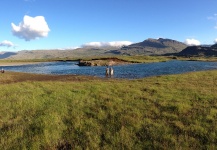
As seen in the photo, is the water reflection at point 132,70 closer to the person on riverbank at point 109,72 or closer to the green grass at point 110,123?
the person on riverbank at point 109,72

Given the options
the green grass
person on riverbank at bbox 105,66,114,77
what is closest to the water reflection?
person on riverbank at bbox 105,66,114,77

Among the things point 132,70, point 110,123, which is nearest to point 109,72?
point 132,70

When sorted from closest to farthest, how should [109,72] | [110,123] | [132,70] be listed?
[110,123], [109,72], [132,70]

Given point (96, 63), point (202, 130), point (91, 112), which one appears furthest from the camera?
point (96, 63)

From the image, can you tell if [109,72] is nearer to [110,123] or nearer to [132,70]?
[132,70]

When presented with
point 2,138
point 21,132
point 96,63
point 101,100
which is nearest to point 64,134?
point 21,132

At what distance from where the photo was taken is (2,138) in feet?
36.8

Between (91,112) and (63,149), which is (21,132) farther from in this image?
(91,112)

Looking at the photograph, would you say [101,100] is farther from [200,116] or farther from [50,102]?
[200,116]

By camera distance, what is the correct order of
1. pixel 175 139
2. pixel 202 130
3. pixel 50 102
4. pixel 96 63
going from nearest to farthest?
pixel 175 139 → pixel 202 130 → pixel 50 102 → pixel 96 63

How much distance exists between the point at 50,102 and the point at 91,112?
15.3 feet

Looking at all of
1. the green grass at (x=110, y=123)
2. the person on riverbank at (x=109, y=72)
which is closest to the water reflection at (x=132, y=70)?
the person on riverbank at (x=109, y=72)

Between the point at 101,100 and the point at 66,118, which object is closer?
the point at 66,118

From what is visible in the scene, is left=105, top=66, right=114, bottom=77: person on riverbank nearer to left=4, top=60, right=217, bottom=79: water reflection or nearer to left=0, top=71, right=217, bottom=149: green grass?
left=4, top=60, right=217, bottom=79: water reflection
